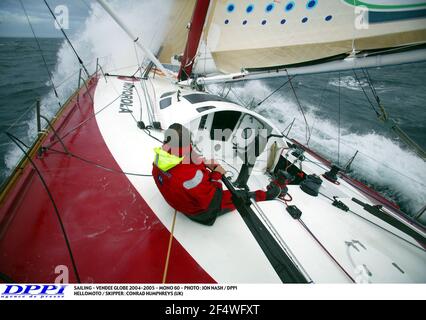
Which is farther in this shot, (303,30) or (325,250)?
(303,30)

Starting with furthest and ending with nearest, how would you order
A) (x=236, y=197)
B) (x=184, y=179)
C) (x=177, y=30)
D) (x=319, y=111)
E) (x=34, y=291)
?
1. (x=319, y=111)
2. (x=177, y=30)
3. (x=236, y=197)
4. (x=184, y=179)
5. (x=34, y=291)

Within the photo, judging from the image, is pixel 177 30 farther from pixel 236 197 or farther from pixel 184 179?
pixel 184 179

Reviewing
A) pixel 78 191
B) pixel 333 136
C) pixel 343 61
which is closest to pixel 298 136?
pixel 333 136

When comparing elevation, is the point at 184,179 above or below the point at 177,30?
below

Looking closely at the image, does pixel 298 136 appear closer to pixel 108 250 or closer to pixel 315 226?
pixel 315 226

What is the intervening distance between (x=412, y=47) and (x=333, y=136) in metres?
6.26

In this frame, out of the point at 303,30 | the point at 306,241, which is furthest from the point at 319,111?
the point at 306,241

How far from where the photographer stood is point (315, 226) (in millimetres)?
2303

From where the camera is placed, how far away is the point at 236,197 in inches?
87.8

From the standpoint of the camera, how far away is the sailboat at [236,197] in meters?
1.68

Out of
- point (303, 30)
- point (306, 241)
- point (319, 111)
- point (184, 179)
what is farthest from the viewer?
point (319, 111)

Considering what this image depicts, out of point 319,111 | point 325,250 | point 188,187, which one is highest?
point 319,111

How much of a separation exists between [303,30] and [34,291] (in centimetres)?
413
